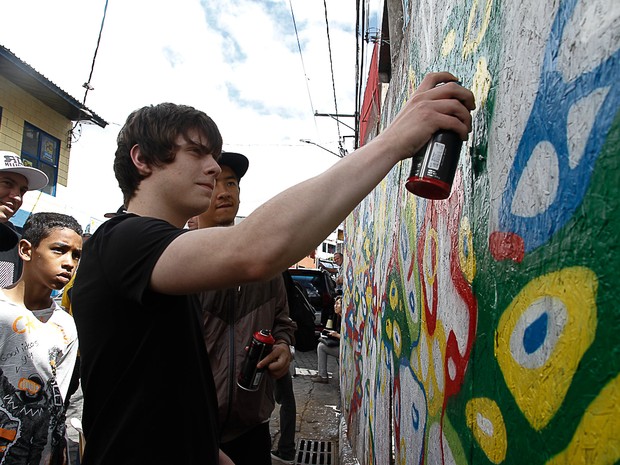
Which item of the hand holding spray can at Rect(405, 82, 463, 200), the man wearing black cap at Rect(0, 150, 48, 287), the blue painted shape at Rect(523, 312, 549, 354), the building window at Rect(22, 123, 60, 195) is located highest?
the building window at Rect(22, 123, 60, 195)

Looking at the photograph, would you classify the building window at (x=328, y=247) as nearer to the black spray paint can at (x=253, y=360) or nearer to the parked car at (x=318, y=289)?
the parked car at (x=318, y=289)

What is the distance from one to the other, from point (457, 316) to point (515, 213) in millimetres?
466

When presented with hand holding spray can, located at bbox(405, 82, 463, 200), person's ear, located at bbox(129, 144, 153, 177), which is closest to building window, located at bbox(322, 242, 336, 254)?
person's ear, located at bbox(129, 144, 153, 177)

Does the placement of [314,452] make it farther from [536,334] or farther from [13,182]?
[536,334]

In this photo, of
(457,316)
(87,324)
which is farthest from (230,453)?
(457,316)

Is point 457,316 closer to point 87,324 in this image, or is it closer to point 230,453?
point 87,324

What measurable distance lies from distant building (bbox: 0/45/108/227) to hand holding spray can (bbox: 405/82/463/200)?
11.1 m

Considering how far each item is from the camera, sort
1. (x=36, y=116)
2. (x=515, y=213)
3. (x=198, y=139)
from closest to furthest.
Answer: (x=515, y=213), (x=198, y=139), (x=36, y=116)

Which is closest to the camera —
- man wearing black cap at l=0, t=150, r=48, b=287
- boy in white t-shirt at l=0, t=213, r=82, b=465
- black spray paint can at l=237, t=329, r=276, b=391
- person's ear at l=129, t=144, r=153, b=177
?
person's ear at l=129, t=144, r=153, b=177

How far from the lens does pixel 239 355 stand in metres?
2.38

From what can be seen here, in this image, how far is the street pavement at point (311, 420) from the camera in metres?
4.57

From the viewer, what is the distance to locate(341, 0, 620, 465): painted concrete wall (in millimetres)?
679

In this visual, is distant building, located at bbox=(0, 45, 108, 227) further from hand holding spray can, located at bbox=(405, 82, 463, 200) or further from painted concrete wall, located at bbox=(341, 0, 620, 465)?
hand holding spray can, located at bbox=(405, 82, 463, 200)

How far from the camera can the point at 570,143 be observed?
774 mm
